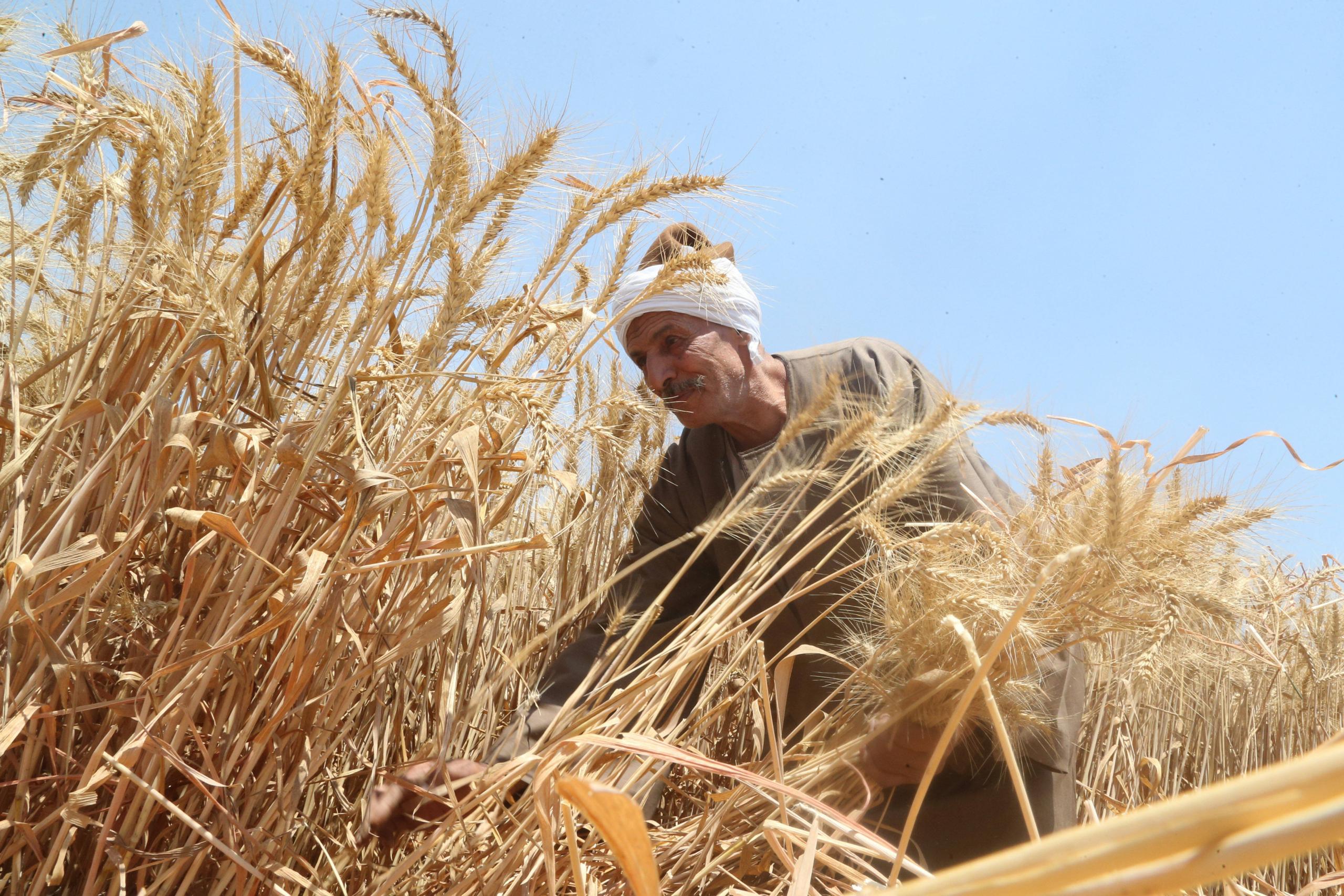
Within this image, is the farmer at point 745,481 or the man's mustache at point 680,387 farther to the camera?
the man's mustache at point 680,387

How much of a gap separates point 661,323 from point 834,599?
0.61 meters

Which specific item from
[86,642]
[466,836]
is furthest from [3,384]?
[466,836]

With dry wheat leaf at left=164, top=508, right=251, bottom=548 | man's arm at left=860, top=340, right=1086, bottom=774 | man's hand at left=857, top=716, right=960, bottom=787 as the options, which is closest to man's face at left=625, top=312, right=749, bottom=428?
man's arm at left=860, top=340, right=1086, bottom=774

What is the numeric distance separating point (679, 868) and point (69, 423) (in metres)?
0.73

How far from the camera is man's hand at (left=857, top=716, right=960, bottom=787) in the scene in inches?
35.3

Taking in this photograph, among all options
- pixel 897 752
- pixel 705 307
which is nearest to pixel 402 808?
pixel 897 752

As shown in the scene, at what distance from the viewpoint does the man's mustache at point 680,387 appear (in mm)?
1668

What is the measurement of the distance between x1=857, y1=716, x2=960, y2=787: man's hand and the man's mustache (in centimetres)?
82

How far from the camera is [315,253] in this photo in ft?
2.74

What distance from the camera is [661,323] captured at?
1707mm

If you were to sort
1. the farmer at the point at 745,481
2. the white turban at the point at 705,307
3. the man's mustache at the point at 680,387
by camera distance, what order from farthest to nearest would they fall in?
the man's mustache at the point at 680,387 → the white turban at the point at 705,307 → the farmer at the point at 745,481

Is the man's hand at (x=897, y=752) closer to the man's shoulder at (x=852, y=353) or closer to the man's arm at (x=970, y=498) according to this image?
the man's arm at (x=970, y=498)

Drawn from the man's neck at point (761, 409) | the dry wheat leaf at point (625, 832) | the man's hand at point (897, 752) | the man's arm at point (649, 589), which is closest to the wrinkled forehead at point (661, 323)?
the man's neck at point (761, 409)

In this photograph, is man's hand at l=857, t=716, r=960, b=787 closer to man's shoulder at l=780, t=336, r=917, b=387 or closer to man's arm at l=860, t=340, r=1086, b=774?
man's arm at l=860, t=340, r=1086, b=774
